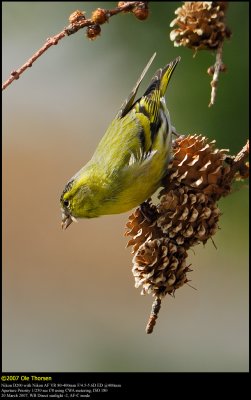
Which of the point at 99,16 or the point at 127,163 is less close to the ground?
the point at 99,16

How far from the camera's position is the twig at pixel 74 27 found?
125cm

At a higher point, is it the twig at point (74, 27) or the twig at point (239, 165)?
the twig at point (74, 27)

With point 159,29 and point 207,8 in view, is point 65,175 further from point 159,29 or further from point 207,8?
point 207,8

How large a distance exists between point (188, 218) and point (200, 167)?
0.43 ft

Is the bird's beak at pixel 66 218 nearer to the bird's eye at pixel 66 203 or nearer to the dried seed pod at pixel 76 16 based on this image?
the bird's eye at pixel 66 203

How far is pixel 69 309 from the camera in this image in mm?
5254

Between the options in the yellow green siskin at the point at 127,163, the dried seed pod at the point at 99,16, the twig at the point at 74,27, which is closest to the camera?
the twig at the point at 74,27

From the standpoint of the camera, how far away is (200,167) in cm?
159

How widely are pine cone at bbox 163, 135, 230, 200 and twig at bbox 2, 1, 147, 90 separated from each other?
38 centimetres

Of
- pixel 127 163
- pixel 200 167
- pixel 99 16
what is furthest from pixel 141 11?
pixel 127 163

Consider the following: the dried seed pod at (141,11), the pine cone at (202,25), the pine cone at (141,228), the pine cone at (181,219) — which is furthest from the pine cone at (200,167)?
the dried seed pod at (141,11)

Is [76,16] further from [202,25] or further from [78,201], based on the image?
[78,201]

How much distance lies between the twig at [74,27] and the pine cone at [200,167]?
38 centimetres

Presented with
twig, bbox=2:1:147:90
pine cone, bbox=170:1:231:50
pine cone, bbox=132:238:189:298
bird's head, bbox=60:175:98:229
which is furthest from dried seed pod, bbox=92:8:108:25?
bird's head, bbox=60:175:98:229
